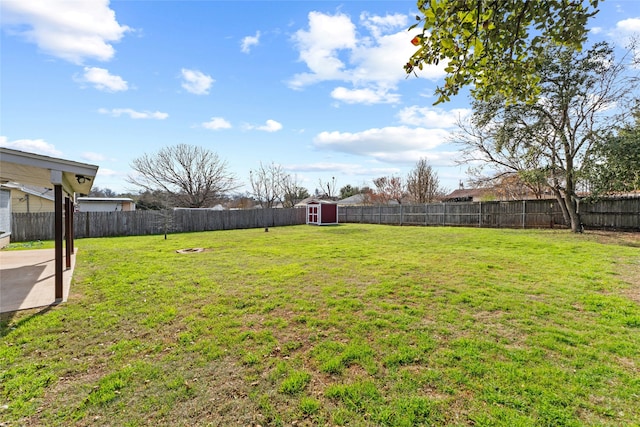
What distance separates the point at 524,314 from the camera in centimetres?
372

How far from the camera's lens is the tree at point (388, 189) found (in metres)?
33.5

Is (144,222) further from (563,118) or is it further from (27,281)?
(563,118)

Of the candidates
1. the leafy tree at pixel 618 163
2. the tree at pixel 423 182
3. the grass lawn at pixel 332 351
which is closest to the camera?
the grass lawn at pixel 332 351

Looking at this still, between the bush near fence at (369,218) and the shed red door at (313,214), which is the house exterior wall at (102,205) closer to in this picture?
the bush near fence at (369,218)

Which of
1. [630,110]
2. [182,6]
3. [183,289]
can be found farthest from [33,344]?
[630,110]

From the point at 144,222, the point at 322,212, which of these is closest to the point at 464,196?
the point at 322,212

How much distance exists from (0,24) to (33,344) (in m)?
5.97

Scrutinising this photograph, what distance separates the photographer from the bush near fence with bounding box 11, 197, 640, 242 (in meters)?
13.0

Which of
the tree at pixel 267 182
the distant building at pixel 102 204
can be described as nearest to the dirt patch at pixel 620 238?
the distant building at pixel 102 204

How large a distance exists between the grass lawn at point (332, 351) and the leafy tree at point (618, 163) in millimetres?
7083

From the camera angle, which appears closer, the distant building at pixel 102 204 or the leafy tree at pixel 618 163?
the leafy tree at pixel 618 163

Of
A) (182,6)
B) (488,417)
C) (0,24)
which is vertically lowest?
(488,417)

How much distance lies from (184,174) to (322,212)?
15.4m

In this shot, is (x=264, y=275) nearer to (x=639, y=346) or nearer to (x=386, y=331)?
(x=386, y=331)
